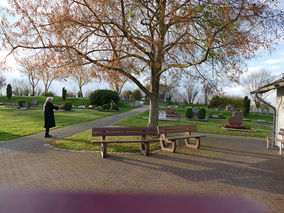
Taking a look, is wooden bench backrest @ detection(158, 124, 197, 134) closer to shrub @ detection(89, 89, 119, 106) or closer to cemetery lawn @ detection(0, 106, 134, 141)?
cemetery lawn @ detection(0, 106, 134, 141)

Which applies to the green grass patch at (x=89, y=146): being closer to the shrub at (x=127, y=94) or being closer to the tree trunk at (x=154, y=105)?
the tree trunk at (x=154, y=105)

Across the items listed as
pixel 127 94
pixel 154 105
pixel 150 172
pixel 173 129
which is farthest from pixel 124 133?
pixel 127 94

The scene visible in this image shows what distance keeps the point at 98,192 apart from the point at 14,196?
58.1 inches

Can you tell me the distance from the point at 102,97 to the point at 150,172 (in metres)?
27.9

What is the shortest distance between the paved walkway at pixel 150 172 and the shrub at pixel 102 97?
2463 centimetres

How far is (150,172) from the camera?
5141mm

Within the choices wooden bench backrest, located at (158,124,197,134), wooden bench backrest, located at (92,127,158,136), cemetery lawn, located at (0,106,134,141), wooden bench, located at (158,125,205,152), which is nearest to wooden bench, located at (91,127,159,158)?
wooden bench backrest, located at (92,127,158,136)

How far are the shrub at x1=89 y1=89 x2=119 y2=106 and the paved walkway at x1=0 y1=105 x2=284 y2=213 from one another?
970 inches

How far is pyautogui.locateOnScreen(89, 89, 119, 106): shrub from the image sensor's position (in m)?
32.0

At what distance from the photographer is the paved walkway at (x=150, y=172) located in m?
4.18

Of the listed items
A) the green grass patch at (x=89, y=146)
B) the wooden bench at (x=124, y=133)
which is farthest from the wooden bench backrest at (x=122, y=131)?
the green grass patch at (x=89, y=146)

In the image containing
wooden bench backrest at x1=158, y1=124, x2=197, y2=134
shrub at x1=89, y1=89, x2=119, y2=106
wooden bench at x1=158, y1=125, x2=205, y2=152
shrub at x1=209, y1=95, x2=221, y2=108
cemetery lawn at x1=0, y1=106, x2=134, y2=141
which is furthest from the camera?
shrub at x1=209, y1=95, x2=221, y2=108

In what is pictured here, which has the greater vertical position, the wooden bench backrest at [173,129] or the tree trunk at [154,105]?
the tree trunk at [154,105]

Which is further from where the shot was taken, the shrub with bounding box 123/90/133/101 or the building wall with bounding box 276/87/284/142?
the shrub with bounding box 123/90/133/101
